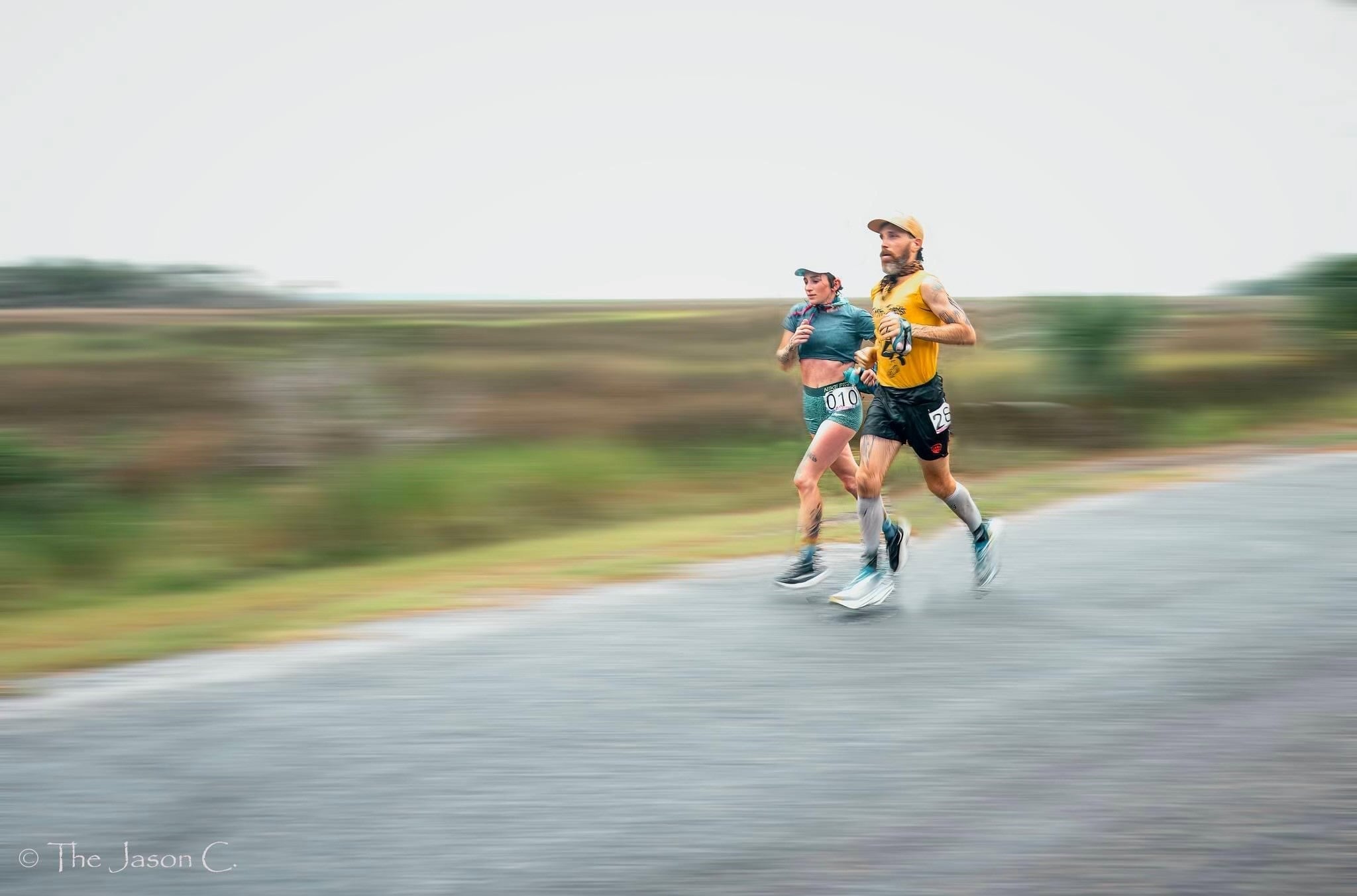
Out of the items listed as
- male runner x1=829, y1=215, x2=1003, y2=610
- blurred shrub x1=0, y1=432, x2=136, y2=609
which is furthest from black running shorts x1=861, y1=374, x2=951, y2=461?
blurred shrub x1=0, y1=432, x2=136, y2=609

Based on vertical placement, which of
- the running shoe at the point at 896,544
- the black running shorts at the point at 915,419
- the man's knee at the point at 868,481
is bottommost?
the running shoe at the point at 896,544

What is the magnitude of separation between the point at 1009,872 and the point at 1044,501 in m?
7.58

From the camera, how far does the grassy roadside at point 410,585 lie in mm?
6762

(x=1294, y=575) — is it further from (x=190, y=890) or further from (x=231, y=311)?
(x=231, y=311)

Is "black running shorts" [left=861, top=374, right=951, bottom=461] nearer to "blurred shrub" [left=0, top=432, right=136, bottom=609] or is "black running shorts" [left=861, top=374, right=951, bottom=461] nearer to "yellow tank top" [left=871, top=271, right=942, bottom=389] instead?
"yellow tank top" [left=871, top=271, right=942, bottom=389]

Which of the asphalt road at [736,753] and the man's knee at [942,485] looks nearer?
the asphalt road at [736,753]

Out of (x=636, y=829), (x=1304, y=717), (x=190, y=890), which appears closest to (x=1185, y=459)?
(x=1304, y=717)

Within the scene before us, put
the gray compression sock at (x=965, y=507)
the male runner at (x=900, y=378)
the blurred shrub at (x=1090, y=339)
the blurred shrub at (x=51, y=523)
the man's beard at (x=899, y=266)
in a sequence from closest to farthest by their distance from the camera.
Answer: the male runner at (x=900, y=378)
the man's beard at (x=899, y=266)
the gray compression sock at (x=965, y=507)
the blurred shrub at (x=51, y=523)
the blurred shrub at (x=1090, y=339)

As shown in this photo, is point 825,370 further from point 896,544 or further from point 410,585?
point 410,585

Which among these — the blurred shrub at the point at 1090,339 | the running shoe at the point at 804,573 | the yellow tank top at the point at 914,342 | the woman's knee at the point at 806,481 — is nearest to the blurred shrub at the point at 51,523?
the running shoe at the point at 804,573

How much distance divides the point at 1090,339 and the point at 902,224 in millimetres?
12222

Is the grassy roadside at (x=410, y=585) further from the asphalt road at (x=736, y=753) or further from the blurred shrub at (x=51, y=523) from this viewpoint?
the blurred shrub at (x=51, y=523)

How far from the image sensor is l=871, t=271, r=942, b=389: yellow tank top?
652 centimetres

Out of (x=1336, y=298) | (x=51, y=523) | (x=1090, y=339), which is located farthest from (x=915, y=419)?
(x=1336, y=298)
